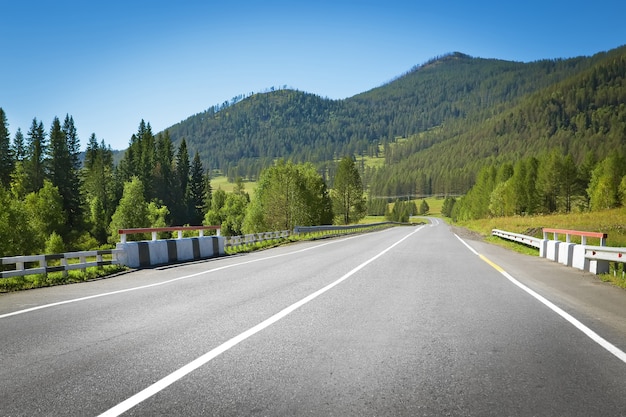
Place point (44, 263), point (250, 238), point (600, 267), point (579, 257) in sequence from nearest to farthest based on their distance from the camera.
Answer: point (44, 263)
point (600, 267)
point (579, 257)
point (250, 238)

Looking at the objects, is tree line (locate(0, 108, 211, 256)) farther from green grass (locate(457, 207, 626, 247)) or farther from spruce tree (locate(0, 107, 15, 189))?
Result: green grass (locate(457, 207, 626, 247))

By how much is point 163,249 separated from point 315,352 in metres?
13.9

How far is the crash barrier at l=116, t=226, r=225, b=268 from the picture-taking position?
1572 centimetres

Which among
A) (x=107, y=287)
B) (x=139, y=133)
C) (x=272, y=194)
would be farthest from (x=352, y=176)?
(x=107, y=287)

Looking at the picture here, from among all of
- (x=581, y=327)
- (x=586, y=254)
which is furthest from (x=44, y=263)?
(x=586, y=254)

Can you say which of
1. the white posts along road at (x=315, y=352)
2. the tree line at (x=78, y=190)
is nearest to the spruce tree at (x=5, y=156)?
the tree line at (x=78, y=190)

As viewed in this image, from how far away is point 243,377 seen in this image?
4.28 metres

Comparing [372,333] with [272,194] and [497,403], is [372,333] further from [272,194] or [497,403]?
[272,194]

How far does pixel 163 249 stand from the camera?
17.7 metres

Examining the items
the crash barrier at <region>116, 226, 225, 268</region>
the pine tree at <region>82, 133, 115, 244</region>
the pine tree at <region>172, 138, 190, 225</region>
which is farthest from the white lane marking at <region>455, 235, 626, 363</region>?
the pine tree at <region>172, 138, 190, 225</region>

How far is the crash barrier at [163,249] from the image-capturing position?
1572 cm

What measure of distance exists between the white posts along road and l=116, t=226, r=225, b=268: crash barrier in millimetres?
5627

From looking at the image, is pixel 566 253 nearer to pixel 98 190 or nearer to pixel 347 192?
pixel 347 192

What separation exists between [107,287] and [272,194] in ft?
199
